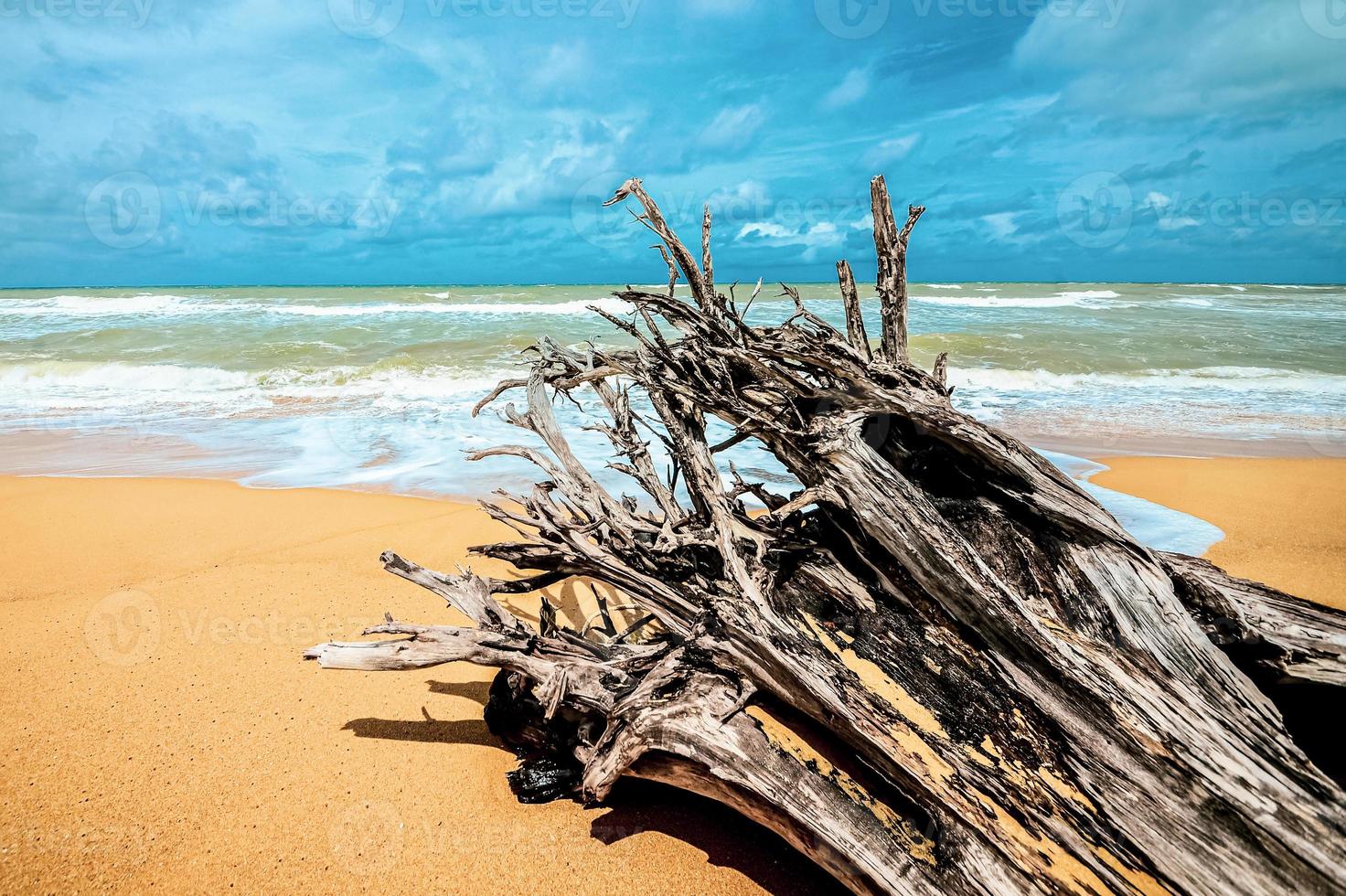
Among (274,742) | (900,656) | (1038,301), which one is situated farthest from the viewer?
(1038,301)

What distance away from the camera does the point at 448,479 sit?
682 centimetres

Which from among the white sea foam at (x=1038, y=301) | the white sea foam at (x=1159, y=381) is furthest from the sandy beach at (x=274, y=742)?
the white sea foam at (x=1038, y=301)

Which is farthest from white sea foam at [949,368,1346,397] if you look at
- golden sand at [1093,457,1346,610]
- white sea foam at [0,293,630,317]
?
white sea foam at [0,293,630,317]

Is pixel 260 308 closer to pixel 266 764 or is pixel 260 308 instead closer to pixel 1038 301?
pixel 266 764

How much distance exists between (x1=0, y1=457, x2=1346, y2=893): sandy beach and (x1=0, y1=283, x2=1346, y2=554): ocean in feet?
6.28

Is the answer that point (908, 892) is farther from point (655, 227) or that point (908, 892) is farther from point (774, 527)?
point (655, 227)

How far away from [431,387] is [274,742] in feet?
34.5

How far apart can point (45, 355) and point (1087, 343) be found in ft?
84.7

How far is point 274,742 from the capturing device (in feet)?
9.71

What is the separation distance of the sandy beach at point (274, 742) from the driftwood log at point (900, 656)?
31 cm

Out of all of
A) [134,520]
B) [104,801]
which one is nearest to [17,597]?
[134,520]

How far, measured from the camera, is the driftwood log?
1744 millimetres

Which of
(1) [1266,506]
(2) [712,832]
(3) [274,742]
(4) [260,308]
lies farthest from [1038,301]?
(3) [274,742]

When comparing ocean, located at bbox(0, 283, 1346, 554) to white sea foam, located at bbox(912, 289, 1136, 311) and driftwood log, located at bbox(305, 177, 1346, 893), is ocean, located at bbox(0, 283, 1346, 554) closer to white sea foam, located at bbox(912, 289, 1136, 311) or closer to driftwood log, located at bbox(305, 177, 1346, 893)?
driftwood log, located at bbox(305, 177, 1346, 893)
